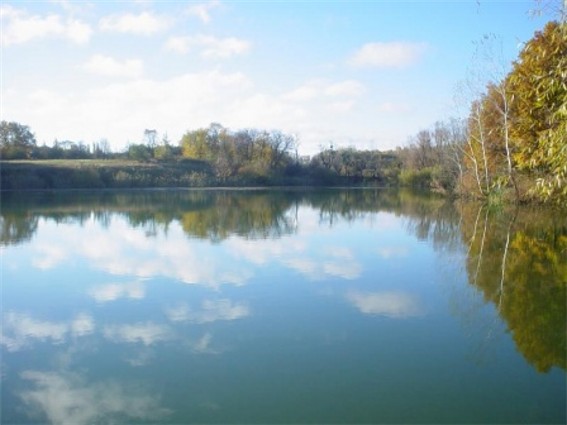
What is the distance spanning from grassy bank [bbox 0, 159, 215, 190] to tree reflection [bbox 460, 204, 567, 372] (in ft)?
140

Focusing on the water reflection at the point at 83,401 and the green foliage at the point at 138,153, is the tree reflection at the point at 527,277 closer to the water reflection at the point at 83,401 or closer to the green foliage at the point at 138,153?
the water reflection at the point at 83,401

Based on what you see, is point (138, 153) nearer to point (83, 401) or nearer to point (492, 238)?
point (492, 238)

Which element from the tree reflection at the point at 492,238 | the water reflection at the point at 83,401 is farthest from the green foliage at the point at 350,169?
the water reflection at the point at 83,401

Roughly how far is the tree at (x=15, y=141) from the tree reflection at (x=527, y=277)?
5710cm

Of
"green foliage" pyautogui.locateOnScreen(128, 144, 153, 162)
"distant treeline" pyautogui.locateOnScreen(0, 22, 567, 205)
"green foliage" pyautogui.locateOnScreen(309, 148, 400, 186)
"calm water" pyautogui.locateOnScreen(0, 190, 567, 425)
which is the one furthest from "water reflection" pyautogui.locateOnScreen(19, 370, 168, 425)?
"green foliage" pyautogui.locateOnScreen(128, 144, 153, 162)

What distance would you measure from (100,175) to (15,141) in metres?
18.7

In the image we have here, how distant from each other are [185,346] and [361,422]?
2626 mm

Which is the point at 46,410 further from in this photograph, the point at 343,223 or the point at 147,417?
the point at 343,223

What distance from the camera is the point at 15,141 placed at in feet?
206

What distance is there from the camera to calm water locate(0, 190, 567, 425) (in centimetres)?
467

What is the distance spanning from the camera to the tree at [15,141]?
59.0 metres

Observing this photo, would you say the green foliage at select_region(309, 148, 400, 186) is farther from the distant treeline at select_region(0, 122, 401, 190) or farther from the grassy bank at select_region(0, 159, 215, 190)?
the grassy bank at select_region(0, 159, 215, 190)

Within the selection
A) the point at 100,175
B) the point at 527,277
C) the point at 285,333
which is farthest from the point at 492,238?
the point at 100,175

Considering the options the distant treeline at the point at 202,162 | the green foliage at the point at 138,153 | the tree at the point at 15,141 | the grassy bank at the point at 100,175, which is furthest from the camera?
the green foliage at the point at 138,153
